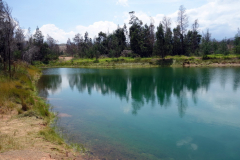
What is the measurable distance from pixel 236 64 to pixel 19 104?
4366 centimetres

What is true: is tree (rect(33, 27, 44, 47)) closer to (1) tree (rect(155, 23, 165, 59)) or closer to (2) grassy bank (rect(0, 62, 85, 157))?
(1) tree (rect(155, 23, 165, 59))

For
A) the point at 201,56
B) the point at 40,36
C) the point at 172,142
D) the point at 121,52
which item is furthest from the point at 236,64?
the point at 40,36

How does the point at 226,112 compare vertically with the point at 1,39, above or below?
below

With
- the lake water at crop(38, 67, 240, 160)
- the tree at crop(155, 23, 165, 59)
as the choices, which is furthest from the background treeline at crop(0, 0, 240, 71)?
the lake water at crop(38, 67, 240, 160)

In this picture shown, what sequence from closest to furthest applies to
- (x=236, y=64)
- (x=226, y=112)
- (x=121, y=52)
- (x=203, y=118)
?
(x=203, y=118) < (x=226, y=112) < (x=236, y=64) < (x=121, y=52)

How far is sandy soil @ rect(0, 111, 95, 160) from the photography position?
194 inches

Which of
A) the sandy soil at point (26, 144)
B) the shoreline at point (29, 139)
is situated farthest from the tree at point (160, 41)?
the sandy soil at point (26, 144)

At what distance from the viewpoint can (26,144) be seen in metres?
5.77

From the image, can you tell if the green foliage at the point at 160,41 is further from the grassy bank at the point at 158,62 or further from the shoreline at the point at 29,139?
the shoreline at the point at 29,139

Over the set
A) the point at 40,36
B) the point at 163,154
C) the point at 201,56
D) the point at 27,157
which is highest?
the point at 40,36

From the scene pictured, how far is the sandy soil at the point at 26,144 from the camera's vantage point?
16.2 feet

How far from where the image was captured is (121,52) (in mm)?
59688

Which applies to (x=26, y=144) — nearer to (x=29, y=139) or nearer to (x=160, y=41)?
(x=29, y=139)

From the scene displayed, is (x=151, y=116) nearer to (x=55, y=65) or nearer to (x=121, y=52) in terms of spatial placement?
(x=121, y=52)
